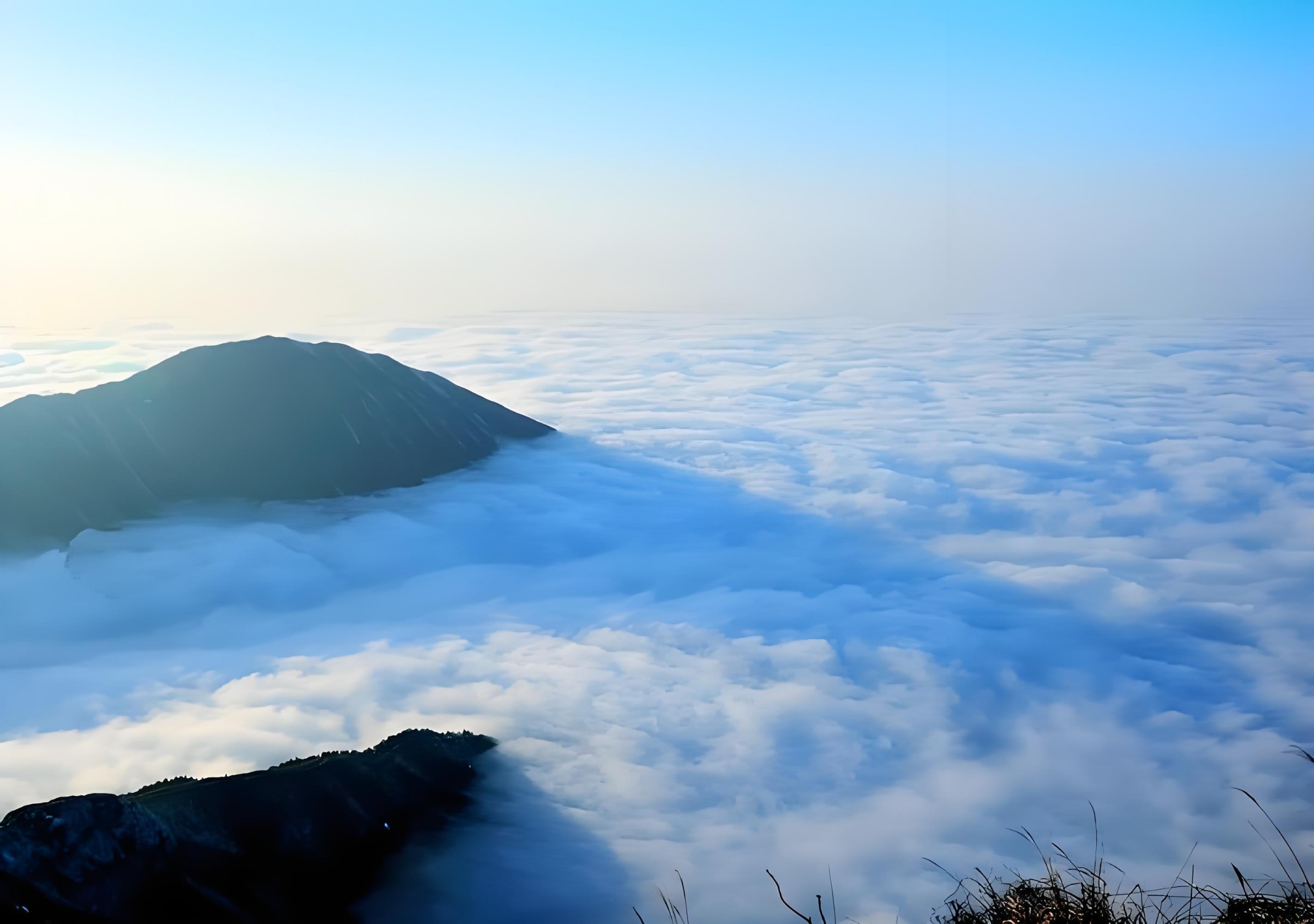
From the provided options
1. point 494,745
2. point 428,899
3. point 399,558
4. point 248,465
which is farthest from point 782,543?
point 428,899

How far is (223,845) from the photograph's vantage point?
1016 centimetres

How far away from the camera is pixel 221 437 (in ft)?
113

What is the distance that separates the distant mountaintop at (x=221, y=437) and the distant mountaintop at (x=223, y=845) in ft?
74.4

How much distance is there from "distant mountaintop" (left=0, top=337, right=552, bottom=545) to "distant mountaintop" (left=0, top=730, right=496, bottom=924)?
74.4 ft

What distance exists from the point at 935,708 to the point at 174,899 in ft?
60.8

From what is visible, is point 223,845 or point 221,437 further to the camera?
point 221,437

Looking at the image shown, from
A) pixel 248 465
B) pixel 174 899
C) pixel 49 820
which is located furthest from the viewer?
pixel 248 465

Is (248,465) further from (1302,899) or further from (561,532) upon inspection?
(1302,899)

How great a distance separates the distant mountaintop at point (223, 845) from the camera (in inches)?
339

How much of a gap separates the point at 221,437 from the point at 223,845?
88.8 ft

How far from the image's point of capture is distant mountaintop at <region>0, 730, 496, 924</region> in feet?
28.2

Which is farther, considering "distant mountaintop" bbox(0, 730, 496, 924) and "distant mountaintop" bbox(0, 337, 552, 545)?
"distant mountaintop" bbox(0, 337, 552, 545)

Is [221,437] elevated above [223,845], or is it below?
above

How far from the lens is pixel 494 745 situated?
17.9 m
